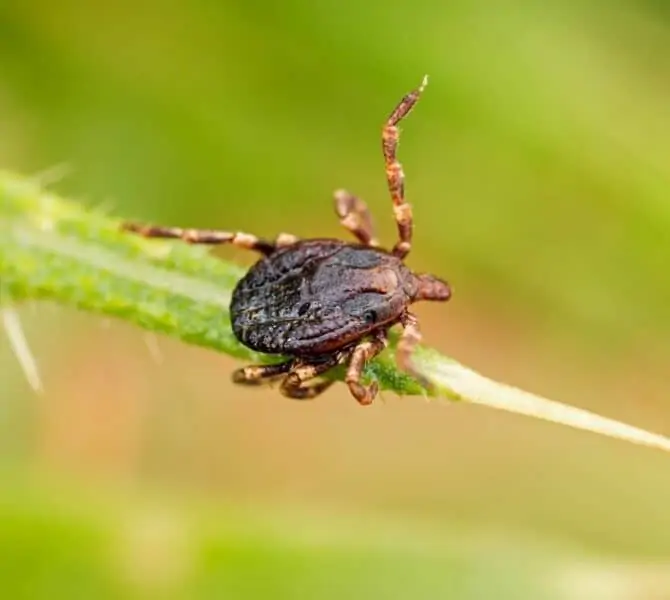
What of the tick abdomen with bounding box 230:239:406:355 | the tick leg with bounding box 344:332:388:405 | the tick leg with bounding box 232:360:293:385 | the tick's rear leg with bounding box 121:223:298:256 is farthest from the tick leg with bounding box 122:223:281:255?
the tick leg with bounding box 344:332:388:405

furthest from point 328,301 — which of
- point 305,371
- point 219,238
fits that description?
point 219,238

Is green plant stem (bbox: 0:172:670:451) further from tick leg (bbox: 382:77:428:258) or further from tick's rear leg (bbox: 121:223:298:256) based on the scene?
tick leg (bbox: 382:77:428:258)

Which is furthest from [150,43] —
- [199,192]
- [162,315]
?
[162,315]

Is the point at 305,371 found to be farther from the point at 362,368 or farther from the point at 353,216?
the point at 353,216

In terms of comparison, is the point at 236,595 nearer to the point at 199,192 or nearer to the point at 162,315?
the point at 162,315

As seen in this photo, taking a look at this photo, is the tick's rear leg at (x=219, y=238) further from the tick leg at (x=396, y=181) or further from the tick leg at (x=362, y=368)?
the tick leg at (x=362, y=368)

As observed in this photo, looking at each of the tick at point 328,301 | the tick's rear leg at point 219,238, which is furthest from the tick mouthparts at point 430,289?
the tick's rear leg at point 219,238
